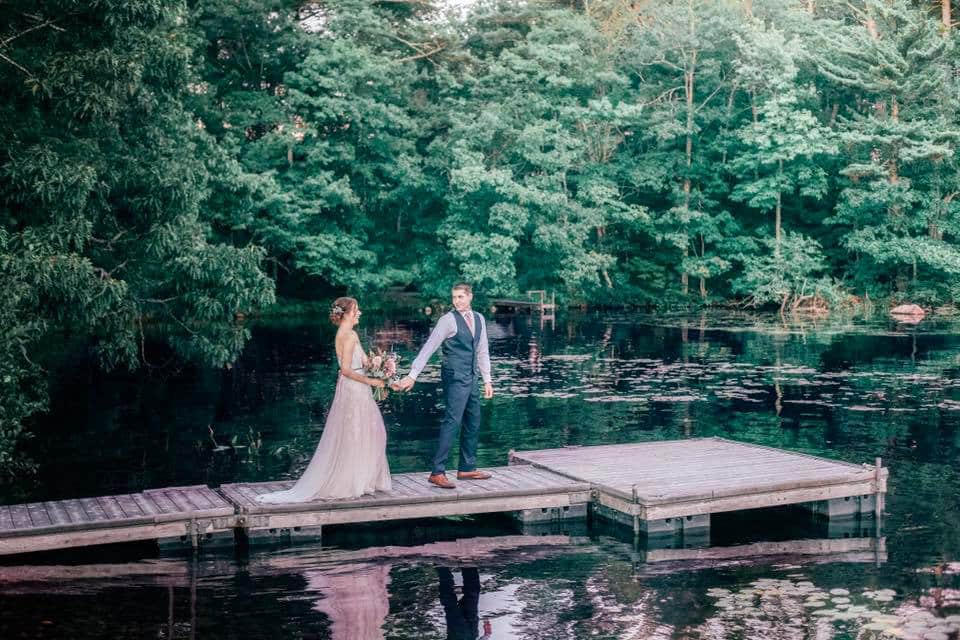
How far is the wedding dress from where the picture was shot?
11164mm

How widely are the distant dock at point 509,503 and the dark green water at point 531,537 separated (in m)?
0.29

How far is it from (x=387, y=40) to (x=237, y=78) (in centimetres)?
681

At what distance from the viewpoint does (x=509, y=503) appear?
11570 millimetres

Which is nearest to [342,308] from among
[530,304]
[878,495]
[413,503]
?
[413,503]

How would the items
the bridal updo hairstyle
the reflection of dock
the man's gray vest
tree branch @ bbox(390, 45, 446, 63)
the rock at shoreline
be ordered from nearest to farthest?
the reflection of dock → the bridal updo hairstyle → the man's gray vest → the rock at shoreline → tree branch @ bbox(390, 45, 446, 63)

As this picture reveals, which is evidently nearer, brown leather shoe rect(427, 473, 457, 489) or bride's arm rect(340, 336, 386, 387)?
bride's arm rect(340, 336, 386, 387)

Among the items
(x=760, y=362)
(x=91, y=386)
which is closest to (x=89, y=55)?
(x=91, y=386)

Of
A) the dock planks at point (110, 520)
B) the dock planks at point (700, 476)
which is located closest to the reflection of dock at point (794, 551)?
the dock planks at point (700, 476)

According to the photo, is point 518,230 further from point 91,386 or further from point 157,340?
point 91,386

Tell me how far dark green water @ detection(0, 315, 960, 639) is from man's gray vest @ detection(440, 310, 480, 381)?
67.8 inches

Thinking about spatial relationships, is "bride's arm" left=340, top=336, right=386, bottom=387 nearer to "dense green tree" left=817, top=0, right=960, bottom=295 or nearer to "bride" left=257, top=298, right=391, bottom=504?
"bride" left=257, top=298, right=391, bottom=504

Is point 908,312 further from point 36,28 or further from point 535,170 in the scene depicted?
Answer: point 36,28

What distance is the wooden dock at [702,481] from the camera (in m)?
11.3

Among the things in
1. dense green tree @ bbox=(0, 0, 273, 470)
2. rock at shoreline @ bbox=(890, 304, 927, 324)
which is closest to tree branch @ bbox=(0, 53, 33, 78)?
dense green tree @ bbox=(0, 0, 273, 470)
